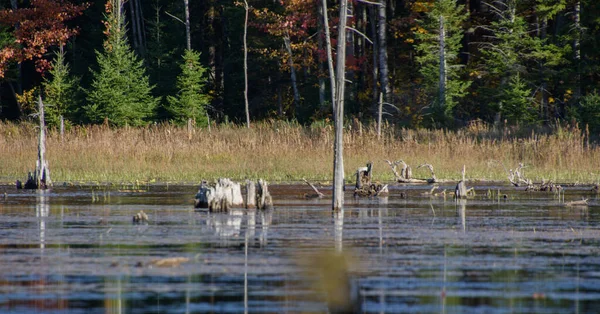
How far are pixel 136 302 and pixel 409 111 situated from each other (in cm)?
3857

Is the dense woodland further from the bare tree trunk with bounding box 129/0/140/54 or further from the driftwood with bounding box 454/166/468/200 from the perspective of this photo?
the driftwood with bounding box 454/166/468/200

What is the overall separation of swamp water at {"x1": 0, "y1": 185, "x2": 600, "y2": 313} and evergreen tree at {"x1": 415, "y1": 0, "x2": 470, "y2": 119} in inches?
925

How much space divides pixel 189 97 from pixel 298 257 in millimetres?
37146

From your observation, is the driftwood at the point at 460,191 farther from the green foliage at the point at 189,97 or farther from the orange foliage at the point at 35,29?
the orange foliage at the point at 35,29

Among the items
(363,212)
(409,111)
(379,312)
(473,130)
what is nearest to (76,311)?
(379,312)

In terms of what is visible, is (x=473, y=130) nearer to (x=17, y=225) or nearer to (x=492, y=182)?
(x=492, y=182)

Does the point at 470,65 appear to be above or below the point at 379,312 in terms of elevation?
above

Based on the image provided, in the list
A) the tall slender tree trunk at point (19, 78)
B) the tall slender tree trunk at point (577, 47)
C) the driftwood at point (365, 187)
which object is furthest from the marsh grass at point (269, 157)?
the tall slender tree trunk at point (19, 78)

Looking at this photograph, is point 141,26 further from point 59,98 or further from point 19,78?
point 59,98

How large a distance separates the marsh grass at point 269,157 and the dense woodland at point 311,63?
6.53m

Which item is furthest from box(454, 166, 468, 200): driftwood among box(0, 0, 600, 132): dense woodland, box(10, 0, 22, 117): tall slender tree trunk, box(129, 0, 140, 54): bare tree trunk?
box(129, 0, 140, 54): bare tree trunk

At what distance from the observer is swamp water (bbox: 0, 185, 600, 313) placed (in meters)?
10.0

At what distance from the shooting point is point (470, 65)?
50094 millimetres

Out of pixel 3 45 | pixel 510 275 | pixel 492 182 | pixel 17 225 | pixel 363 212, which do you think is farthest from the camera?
pixel 3 45
